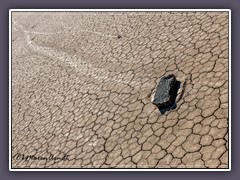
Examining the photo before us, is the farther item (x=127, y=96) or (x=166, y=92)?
(x=127, y=96)

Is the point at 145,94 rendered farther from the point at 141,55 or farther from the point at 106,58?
the point at 106,58

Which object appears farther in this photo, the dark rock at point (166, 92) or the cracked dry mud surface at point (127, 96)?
the dark rock at point (166, 92)

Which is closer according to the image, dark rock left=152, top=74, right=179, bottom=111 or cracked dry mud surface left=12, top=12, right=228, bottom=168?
cracked dry mud surface left=12, top=12, right=228, bottom=168

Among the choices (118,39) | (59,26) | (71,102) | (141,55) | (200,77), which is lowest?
(71,102)

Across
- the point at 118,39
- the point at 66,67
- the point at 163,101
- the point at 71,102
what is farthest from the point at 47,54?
the point at 163,101
